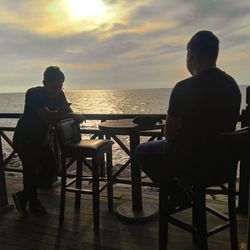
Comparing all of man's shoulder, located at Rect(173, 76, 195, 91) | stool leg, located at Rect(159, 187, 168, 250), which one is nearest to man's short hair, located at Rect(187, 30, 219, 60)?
man's shoulder, located at Rect(173, 76, 195, 91)

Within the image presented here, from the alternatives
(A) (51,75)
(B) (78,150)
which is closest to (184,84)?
(B) (78,150)

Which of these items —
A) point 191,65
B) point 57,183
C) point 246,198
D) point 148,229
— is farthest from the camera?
point 57,183

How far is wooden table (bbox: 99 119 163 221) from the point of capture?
3.18m

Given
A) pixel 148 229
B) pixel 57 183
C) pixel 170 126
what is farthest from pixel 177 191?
pixel 57 183

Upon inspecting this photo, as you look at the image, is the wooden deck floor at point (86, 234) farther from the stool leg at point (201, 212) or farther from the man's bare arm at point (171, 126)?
the man's bare arm at point (171, 126)

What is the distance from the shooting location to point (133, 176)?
3.53 meters

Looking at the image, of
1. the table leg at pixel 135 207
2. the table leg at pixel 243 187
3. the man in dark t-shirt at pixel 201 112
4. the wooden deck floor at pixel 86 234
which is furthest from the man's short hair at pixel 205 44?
the wooden deck floor at pixel 86 234

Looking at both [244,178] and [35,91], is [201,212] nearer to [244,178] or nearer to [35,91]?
[244,178]

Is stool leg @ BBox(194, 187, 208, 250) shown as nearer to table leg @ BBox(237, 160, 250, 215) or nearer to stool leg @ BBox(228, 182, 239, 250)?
stool leg @ BBox(228, 182, 239, 250)

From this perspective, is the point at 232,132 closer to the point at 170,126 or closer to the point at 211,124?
the point at 211,124

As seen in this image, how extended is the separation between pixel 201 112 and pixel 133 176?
165 centimetres

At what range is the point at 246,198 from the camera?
137 inches

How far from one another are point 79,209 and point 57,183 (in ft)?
3.58

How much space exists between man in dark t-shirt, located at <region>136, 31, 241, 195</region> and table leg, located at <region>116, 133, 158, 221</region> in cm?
116
